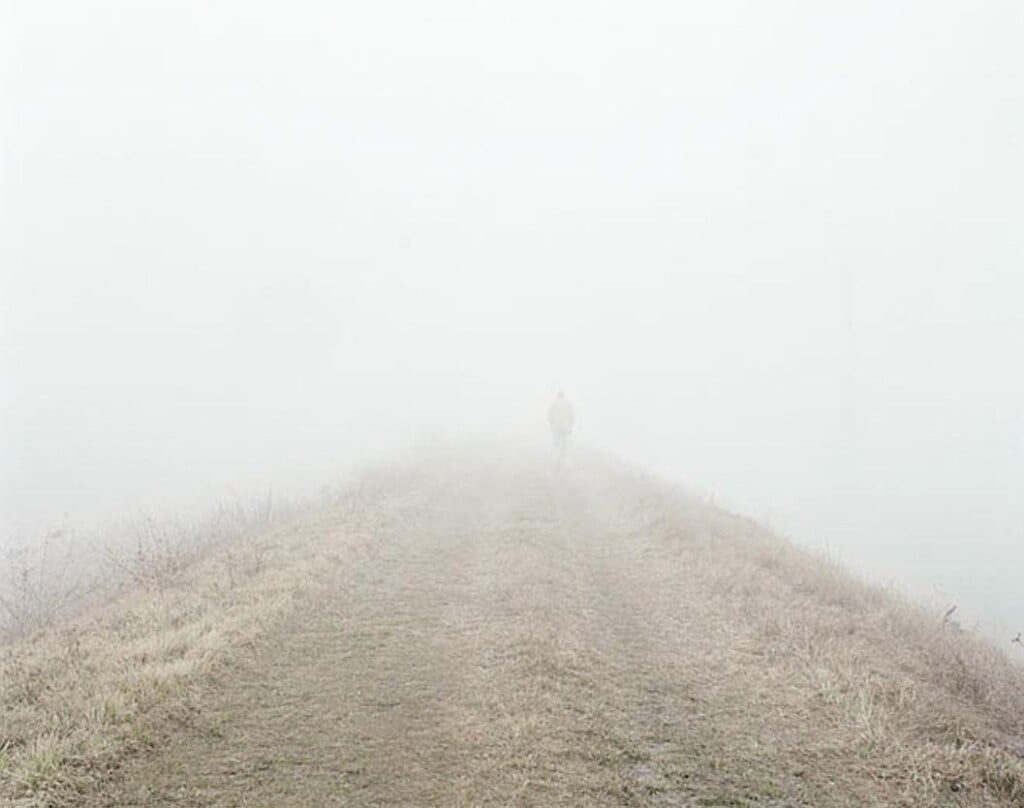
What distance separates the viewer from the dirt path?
23.5 feet

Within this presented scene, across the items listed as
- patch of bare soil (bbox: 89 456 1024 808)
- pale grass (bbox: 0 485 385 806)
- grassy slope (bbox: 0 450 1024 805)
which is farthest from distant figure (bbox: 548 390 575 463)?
pale grass (bbox: 0 485 385 806)

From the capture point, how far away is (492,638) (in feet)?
37.4

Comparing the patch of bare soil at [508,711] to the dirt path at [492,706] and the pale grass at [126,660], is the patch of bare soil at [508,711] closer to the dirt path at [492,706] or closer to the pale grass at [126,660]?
the dirt path at [492,706]

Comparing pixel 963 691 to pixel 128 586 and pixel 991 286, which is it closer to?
pixel 128 586

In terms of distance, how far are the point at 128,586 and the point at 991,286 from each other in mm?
132209

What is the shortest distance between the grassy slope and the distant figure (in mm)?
15010

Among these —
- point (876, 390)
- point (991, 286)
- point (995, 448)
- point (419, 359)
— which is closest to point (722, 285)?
point (991, 286)

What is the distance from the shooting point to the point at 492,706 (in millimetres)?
8961

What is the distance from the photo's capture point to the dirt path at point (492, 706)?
717 centimetres

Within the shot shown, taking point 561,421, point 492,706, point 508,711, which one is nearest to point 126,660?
point 492,706

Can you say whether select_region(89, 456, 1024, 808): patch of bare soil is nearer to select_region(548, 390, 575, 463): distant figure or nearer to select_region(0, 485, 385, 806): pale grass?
select_region(0, 485, 385, 806): pale grass

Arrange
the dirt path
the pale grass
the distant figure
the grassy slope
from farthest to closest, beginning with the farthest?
the distant figure → the grassy slope → the dirt path → the pale grass

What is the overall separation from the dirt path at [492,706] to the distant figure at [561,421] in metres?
16.3

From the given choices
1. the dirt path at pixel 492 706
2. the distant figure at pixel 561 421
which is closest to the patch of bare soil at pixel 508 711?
the dirt path at pixel 492 706
